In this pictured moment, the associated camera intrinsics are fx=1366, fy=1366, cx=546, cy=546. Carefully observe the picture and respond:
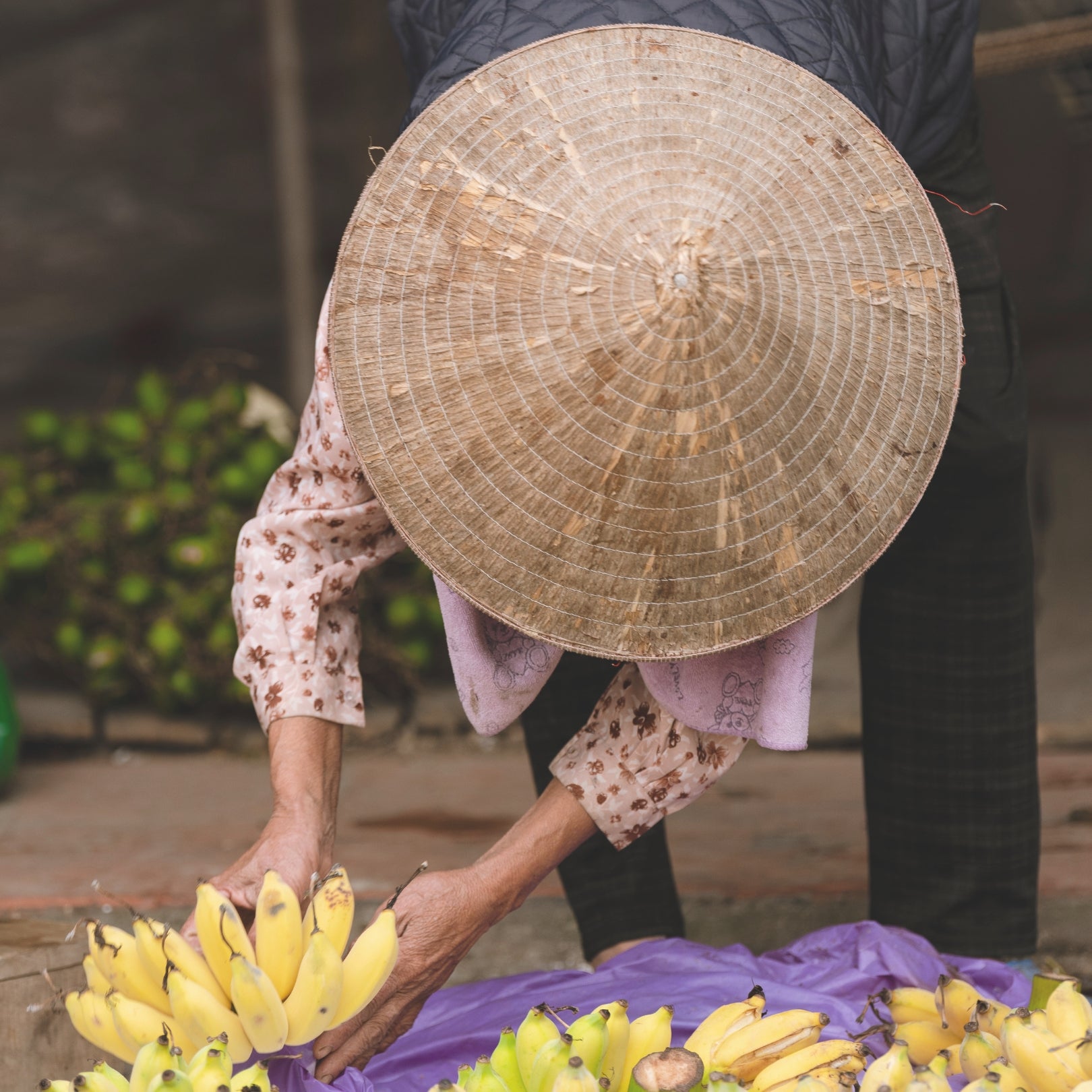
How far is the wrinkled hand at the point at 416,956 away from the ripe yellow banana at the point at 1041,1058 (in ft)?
1.89

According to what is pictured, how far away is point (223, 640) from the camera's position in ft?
11.8

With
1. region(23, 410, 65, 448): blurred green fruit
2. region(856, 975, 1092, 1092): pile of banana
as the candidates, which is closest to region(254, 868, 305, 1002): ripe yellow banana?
region(856, 975, 1092, 1092): pile of banana

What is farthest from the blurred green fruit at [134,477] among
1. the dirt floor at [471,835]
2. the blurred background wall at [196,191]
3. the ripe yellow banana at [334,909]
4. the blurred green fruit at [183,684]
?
the ripe yellow banana at [334,909]

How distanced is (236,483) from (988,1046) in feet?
8.74

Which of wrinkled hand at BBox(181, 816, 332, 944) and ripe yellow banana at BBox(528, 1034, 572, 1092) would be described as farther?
wrinkled hand at BBox(181, 816, 332, 944)

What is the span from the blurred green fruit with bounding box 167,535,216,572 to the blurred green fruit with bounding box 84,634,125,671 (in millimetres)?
281

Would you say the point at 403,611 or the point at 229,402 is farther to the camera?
the point at 229,402

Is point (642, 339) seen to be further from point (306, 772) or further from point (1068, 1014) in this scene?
point (1068, 1014)

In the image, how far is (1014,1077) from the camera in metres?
1.39

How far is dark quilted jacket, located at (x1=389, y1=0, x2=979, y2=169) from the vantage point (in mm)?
1493

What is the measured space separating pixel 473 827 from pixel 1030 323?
10.9ft

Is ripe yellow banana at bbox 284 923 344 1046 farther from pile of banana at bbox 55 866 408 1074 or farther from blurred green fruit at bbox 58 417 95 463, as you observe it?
blurred green fruit at bbox 58 417 95 463

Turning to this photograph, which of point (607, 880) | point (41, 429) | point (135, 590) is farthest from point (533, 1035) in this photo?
point (41, 429)

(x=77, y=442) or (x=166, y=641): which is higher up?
(x=77, y=442)
